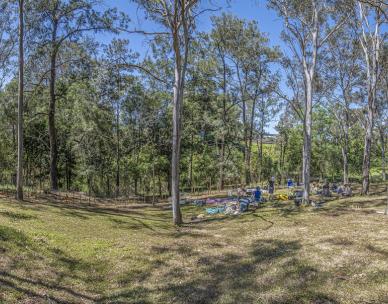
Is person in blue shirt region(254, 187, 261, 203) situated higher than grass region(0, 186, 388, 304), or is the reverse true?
person in blue shirt region(254, 187, 261, 203)

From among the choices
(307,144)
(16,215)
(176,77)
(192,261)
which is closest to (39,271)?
(192,261)

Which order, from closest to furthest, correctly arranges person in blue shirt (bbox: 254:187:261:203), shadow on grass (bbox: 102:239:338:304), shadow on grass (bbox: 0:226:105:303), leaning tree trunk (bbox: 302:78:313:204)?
1. shadow on grass (bbox: 0:226:105:303)
2. shadow on grass (bbox: 102:239:338:304)
3. leaning tree trunk (bbox: 302:78:313:204)
4. person in blue shirt (bbox: 254:187:261:203)

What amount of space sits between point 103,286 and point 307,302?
450cm

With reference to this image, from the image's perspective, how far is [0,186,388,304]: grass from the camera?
722 cm

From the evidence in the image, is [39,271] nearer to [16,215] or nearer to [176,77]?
[16,215]

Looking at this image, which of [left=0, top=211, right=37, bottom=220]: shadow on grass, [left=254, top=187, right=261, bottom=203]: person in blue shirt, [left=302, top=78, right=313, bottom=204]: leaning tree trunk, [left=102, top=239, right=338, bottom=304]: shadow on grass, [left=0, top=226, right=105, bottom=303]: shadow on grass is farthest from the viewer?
[left=254, top=187, right=261, bottom=203]: person in blue shirt

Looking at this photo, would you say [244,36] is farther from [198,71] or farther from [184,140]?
[184,140]

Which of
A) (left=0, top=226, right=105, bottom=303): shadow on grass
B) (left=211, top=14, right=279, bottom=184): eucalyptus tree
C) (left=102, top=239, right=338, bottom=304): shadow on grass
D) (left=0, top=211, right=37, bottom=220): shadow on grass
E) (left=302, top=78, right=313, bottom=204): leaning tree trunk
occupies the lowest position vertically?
(left=102, top=239, right=338, bottom=304): shadow on grass

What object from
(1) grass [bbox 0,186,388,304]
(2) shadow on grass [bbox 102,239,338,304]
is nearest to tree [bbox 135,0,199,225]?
(1) grass [bbox 0,186,388,304]

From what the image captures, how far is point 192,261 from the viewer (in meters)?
9.77

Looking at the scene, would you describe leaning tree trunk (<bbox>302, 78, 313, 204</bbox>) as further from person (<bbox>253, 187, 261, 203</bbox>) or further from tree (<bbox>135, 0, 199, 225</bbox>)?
tree (<bbox>135, 0, 199, 225</bbox>)

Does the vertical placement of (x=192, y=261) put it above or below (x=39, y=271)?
below

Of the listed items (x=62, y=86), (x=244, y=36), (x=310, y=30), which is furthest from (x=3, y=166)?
(x=310, y=30)

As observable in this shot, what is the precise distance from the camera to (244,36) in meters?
35.0
